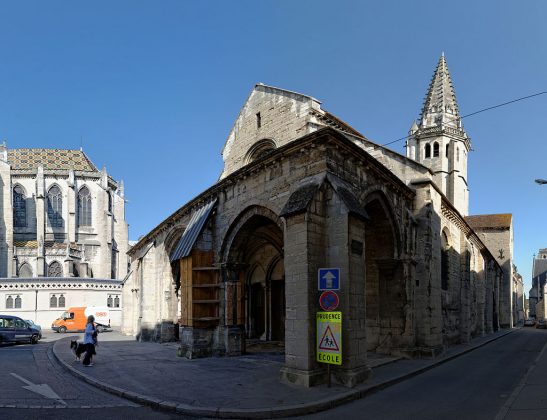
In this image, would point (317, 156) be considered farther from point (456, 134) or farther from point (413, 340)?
point (456, 134)

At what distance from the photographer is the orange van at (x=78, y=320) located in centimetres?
2958

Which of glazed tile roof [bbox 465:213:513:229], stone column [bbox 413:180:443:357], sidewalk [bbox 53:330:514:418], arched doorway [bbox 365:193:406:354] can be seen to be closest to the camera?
sidewalk [bbox 53:330:514:418]

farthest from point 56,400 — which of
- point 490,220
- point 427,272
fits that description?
point 490,220

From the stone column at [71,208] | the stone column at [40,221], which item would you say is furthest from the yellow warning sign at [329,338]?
the stone column at [71,208]

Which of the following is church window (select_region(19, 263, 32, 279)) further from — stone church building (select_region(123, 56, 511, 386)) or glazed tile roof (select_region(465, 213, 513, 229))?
glazed tile roof (select_region(465, 213, 513, 229))

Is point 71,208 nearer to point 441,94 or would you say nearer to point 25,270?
point 25,270

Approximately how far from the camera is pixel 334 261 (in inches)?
362

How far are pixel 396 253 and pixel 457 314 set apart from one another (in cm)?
854

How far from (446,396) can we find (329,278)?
314 centimetres

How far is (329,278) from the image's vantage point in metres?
8.55

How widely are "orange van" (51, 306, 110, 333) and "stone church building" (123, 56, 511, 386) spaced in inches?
307

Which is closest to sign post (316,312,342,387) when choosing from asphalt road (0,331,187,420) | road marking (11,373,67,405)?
asphalt road (0,331,187,420)

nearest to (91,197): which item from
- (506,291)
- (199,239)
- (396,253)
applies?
(199,239)

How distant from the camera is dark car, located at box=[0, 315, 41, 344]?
19000 millimetres
